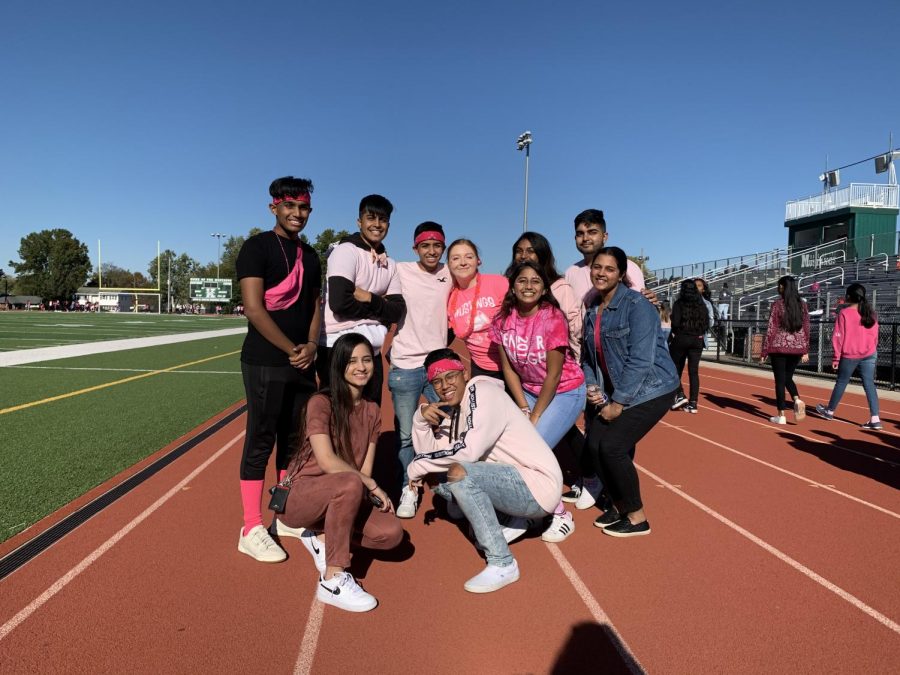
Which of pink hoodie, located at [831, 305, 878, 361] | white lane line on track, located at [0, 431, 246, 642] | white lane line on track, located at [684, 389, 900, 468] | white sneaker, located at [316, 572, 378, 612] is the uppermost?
pink hoodie, located at [831, 305, 878, 361]

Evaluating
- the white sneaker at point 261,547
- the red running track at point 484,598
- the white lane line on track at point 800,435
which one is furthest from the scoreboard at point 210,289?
the white sneaker at point 261,547

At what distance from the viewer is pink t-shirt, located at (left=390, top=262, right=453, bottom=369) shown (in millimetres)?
3727

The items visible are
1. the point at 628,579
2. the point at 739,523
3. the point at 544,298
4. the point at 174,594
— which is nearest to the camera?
the point at 174,594

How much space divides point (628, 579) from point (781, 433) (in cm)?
485

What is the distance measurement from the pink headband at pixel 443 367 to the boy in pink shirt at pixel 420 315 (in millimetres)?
553

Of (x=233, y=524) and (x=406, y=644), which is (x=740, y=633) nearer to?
(x=406, y=644)

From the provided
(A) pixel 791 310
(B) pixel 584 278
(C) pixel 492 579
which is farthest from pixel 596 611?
(A) pixel 791 310

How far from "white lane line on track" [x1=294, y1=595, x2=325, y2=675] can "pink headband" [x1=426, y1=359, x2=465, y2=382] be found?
1.31 meters

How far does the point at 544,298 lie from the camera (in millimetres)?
3602

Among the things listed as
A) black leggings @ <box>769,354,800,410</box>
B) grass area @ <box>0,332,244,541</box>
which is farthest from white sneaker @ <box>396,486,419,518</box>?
black leggings @ <box>769,354,800,410</box>

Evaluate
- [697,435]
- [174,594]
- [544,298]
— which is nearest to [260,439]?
[174,594]

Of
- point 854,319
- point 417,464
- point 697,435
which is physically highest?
point 854,319

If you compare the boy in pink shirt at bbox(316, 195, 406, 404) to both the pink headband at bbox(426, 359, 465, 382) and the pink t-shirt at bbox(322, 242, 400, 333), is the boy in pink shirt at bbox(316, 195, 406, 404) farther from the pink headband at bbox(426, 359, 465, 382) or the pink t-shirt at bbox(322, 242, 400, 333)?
the pink headband at bbox(426, 359, 465, 382)

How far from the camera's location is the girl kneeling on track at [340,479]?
2.81m
